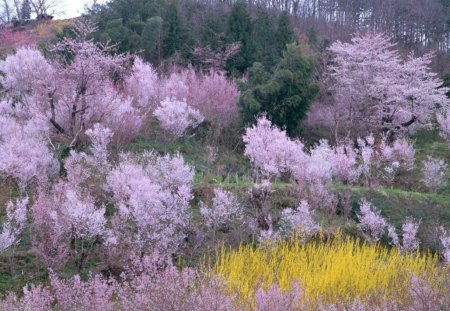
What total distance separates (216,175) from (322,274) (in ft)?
17.0

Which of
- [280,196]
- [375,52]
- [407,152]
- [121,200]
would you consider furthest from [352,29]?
[121,200]

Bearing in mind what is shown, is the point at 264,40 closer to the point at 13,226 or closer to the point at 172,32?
the point at 172,32

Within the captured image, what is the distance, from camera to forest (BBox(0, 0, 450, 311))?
5.80m

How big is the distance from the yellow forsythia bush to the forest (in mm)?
35

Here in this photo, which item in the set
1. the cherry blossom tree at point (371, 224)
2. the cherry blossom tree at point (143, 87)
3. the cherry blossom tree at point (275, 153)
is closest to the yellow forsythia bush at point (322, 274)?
the cherry blossom tree at point (371, 224)

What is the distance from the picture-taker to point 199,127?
14.1m

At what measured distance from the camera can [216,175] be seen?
448 inches

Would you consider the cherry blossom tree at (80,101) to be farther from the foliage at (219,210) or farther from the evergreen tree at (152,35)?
the evergreen tree at (152,35)

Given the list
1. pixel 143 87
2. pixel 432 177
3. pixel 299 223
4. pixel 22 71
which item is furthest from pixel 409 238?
pixel 22 71

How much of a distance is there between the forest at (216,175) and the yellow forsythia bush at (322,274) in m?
0.04

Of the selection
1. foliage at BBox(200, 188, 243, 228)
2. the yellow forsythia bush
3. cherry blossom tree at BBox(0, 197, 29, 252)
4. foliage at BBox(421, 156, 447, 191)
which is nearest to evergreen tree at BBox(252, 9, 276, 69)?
foliage at BBox(421, 156, 447, 191)

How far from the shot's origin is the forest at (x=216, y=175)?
228 inches

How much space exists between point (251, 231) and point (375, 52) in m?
10.7

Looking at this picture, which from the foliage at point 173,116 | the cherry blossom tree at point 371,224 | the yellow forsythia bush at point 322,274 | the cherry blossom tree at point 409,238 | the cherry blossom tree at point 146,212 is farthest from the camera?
the foliage at point 173,116
